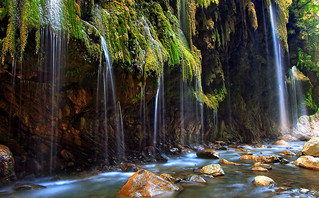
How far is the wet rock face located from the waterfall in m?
19.6

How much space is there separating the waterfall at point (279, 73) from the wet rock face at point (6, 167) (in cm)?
1961

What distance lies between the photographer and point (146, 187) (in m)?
4.12

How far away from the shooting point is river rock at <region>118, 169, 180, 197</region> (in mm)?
4051

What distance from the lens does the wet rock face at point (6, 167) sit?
4.64 m

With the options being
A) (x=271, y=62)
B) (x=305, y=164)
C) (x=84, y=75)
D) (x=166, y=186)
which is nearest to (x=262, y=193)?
(x=166, y=186)

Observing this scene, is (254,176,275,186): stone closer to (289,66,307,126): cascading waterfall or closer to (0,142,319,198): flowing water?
(0,142,319,198): flowing water

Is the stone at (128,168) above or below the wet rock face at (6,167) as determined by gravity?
below

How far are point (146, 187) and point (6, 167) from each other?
330 centimetres

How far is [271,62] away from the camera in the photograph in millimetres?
19656

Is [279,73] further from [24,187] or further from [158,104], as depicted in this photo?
[24,187]

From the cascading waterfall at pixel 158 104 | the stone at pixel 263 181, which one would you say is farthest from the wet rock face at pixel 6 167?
the stone at pixel 263 181

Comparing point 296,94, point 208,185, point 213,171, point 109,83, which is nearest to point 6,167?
point 109,83

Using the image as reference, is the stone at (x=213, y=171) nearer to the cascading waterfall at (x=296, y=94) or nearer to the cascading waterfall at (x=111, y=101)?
the cascading waterfall at (x=111, y=101)

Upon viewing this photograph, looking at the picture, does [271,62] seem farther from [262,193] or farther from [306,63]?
[262,193]
